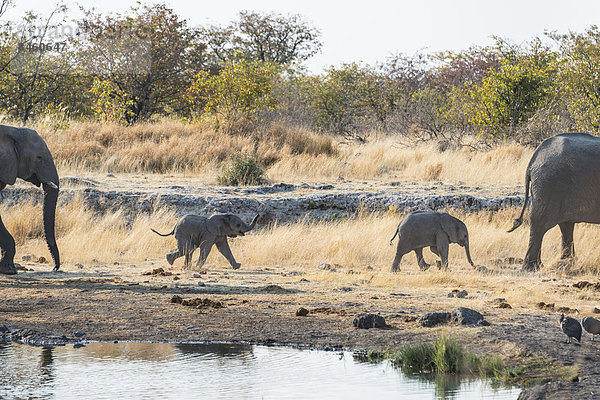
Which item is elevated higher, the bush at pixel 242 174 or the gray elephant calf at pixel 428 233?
the bush at pixel 242 174

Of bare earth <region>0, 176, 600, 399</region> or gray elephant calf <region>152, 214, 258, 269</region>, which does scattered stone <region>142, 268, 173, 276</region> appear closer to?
bare earth <region>0, 176, 600, 399</region>

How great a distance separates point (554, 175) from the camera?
456 inches

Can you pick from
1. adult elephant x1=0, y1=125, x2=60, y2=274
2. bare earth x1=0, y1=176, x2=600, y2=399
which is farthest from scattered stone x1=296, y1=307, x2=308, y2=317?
adult elephant x1=0, y1=125, x2=60, y2=274

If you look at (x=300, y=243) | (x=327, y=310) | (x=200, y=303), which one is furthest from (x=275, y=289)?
(x=300, y=243)

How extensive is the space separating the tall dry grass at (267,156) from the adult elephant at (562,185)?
16.5 ft

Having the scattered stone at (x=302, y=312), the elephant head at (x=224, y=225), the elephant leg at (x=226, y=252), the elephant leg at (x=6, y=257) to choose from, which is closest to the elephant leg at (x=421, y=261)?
the elephant head at (x=224, y=225)

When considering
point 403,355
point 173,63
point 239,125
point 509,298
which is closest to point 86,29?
point 173,63

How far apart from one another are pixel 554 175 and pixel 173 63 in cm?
1981

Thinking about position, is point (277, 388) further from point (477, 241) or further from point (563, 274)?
point (477, 241)

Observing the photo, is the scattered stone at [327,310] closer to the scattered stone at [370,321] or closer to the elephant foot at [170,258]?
the scattered stone at [370,321]

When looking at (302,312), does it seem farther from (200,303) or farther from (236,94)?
(236,94)

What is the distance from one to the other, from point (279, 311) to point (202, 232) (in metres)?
3.32

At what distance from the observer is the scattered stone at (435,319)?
24.8 ft

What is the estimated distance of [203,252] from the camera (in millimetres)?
11539
